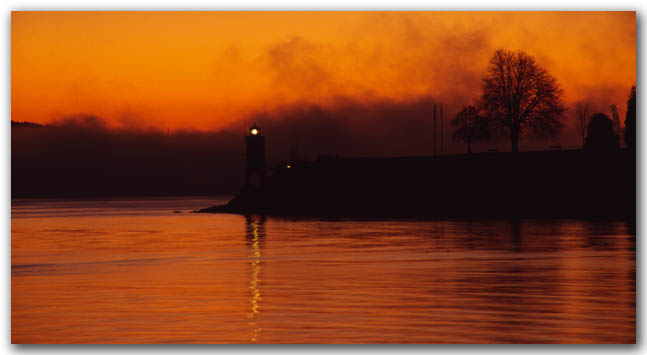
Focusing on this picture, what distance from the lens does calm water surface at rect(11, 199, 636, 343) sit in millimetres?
17953

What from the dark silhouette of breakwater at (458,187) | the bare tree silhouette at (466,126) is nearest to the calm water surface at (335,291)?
the dark silhouette of breakwater at (458,187)

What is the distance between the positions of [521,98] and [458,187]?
12.2 metres

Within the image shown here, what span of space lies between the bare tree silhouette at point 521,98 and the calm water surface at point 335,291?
39.9 m

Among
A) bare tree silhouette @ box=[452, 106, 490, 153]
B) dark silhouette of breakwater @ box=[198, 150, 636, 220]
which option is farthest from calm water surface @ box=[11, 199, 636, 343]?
bare tree silhouette @ box=[452, 106, 490, 153]

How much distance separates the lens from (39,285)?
26422mm

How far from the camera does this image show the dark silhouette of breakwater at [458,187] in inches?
2601

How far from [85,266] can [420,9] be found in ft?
55.6

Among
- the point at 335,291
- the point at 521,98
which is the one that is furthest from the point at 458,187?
the point at 335,291

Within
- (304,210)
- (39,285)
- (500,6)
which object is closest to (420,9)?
(500,6)

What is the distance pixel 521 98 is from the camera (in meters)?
84.1

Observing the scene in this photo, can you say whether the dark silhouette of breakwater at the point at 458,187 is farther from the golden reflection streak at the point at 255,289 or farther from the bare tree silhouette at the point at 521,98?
the golden reflection streak at the point at 255,289

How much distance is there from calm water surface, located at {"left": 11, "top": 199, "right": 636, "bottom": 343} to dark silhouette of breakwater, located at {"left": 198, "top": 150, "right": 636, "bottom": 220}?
2175 cm

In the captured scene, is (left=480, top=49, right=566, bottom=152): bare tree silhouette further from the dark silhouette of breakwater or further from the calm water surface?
the calm water surface

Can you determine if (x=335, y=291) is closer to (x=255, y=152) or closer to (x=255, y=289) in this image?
(x=255, y=289)
